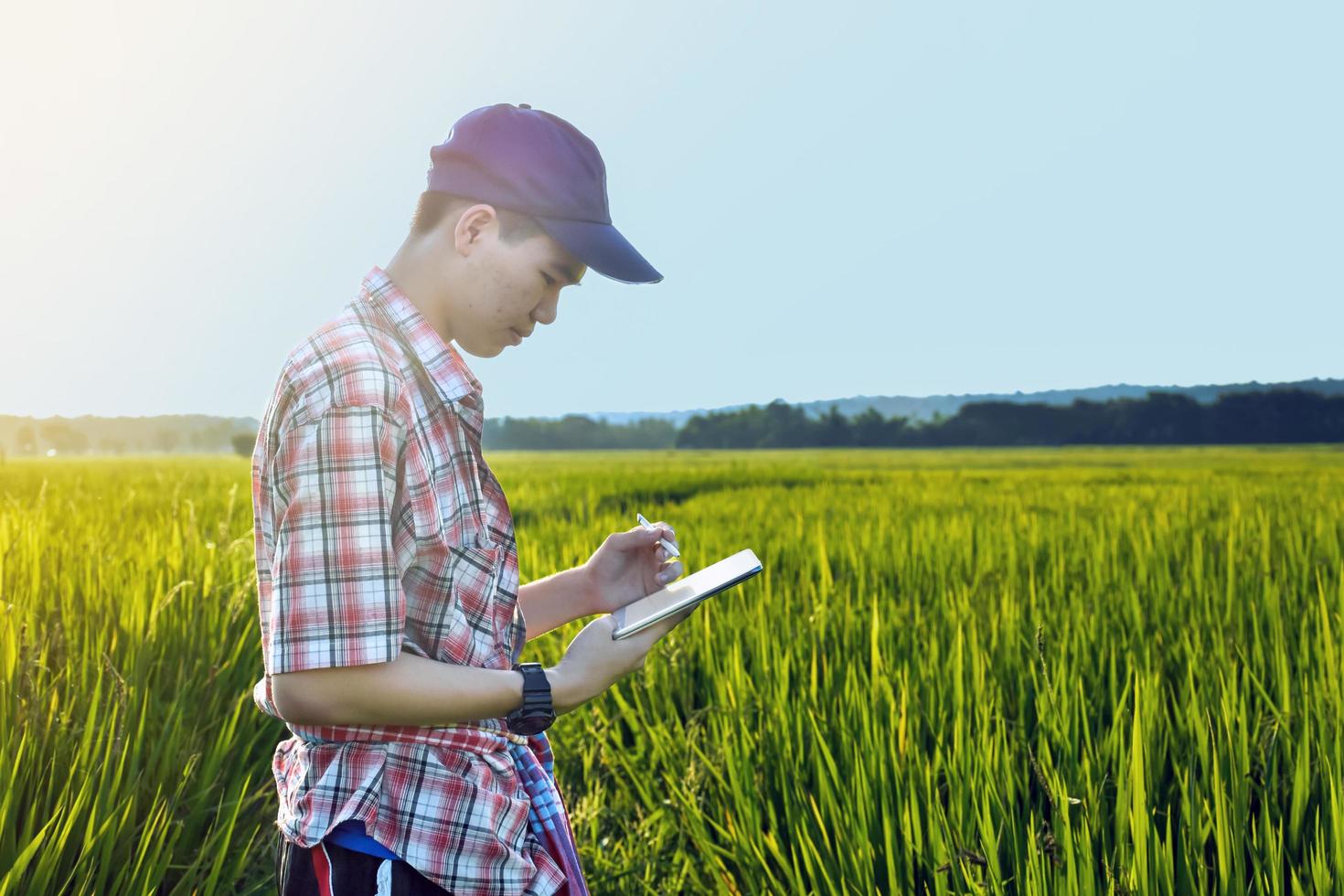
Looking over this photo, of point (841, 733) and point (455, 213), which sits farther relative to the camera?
point (841, 733)

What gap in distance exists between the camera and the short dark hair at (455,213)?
1153 mm

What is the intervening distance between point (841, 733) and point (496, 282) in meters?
1.31

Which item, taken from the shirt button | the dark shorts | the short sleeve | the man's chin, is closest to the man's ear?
the man's chin

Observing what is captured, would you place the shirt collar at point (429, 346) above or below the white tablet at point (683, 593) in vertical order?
above

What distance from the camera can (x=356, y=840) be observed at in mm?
1112

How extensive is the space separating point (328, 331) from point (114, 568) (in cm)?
298

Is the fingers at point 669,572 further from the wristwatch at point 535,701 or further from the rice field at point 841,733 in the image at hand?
the rice field at point 841,733

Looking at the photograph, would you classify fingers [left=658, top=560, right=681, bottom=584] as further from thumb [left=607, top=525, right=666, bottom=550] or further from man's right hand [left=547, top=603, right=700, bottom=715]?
man's right hand [left=547, top=603, right=700, bottom=715]

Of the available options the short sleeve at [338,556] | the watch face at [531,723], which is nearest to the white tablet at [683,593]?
the watch face at [531,723]

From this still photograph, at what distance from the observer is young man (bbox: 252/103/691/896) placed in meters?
1.00

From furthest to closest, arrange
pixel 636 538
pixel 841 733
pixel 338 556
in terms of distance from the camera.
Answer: pixel 841 733, pixel 636 538, pixel 338 556

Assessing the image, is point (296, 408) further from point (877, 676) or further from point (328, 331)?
point (877, 676)

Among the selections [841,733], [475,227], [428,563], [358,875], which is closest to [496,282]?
[475,227]

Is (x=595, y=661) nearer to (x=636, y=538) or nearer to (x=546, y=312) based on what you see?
(x=636, y=538)
